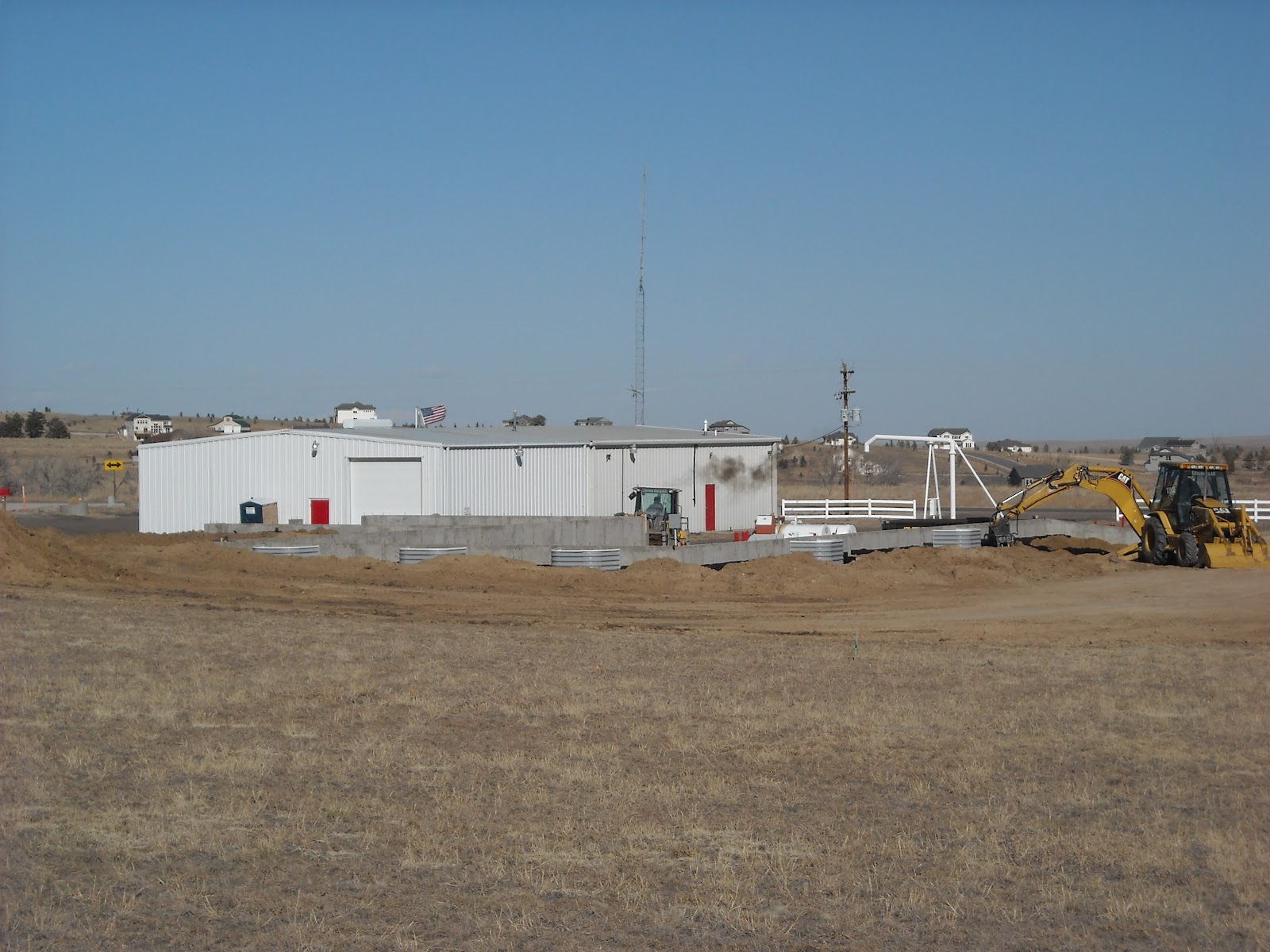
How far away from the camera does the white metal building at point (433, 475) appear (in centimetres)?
4219

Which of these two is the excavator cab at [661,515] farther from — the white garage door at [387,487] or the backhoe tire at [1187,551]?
the backhoe tire at [1187,551]

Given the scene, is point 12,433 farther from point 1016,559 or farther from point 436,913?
point 436,913

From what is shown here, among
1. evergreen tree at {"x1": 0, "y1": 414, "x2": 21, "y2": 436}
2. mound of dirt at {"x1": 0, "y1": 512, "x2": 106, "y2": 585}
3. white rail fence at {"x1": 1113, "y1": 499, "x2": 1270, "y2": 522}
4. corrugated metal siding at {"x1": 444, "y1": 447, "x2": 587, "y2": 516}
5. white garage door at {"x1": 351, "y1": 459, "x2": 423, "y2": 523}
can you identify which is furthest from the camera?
evergreen tree at {"x1": 0, "y1": 414, "x2": 21, "y2": 436}

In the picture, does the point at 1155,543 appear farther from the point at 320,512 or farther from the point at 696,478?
the point at 320,512

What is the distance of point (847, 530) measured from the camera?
41.0 meters

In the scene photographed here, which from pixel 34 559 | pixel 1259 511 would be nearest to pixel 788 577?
pixel 34 559

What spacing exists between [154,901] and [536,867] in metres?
2.27

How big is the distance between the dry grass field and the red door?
21.5 meters

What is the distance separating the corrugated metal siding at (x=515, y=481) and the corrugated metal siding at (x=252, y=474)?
844 millimetres

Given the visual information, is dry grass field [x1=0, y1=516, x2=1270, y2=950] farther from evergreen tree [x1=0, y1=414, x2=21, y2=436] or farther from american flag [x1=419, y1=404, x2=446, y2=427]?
evergreen tree [x1=0, y1=414, x2=21, y2=436]

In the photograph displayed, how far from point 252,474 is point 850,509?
73.2ft

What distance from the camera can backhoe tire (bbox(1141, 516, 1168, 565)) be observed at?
3561 centimetres

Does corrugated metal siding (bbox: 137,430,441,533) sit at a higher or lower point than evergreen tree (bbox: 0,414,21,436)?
lower

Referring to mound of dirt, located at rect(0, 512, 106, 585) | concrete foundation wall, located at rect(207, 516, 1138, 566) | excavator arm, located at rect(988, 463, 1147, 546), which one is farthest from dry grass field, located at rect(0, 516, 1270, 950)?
excavator arm, located at rect(988, 463, 1147, 546)
